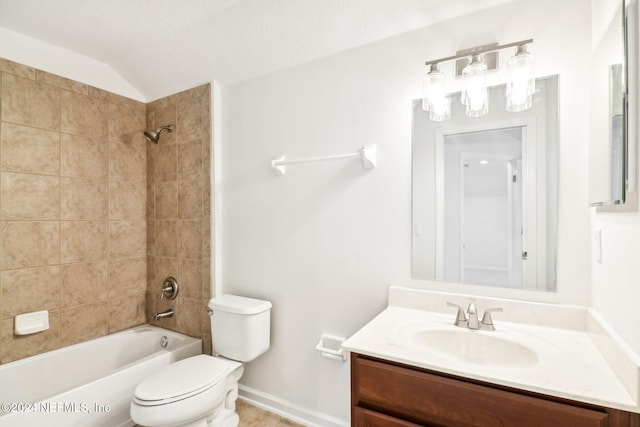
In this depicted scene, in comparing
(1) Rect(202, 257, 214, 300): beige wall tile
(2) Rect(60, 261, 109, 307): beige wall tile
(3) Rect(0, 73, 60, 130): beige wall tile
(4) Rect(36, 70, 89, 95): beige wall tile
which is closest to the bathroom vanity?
(1) Rect(202, 257, 214, 300): beige wall tile

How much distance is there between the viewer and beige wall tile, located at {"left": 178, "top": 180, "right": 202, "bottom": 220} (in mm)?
2264

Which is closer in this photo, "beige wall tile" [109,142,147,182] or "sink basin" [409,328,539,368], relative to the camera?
"sink basin" [409,328,539,368]

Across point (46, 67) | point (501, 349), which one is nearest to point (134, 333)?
point (46, 67)

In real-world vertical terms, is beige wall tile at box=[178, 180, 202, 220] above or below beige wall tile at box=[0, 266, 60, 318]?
above

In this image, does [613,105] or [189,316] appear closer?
[613,105]

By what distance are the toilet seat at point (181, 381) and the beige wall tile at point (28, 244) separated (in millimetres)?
1104

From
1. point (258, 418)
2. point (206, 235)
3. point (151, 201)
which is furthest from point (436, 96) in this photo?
point (151, 201)

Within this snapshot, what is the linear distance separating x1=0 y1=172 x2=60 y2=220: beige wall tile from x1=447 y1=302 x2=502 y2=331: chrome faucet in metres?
2.47

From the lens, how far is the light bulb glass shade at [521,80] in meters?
1.25

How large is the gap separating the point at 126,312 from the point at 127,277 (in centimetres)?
27

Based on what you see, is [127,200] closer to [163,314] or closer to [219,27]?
[163,314]

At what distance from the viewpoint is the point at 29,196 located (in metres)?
1.91

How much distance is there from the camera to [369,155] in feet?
5.30

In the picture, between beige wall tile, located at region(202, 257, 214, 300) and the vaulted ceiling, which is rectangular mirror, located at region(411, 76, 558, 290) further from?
beige wall tile, located at region(202, 257, 214, 300)
